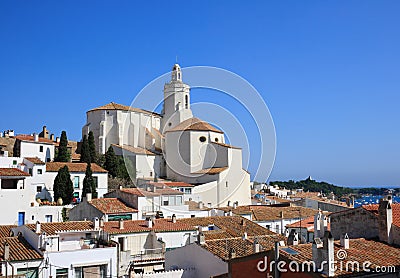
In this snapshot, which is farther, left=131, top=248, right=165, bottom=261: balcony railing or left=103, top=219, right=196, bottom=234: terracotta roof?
left=103, top=219, right=196, bottom=234: terracotta roof

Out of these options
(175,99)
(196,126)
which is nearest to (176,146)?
(196,126)

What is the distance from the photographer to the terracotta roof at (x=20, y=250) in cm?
1468

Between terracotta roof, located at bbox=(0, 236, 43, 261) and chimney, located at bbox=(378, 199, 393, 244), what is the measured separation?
1070 cm

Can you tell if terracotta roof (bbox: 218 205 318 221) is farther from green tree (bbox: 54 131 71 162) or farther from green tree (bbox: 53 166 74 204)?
green tree (bbox: 54 131 71 162)

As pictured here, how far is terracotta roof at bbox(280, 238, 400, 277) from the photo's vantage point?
11.4 meters

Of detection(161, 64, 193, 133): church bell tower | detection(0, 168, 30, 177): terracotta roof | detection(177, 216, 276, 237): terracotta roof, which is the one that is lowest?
detection(177, 216, 276, 237): terracotta roof

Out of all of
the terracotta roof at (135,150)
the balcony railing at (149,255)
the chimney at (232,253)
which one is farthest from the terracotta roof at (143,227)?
the terracotta roof at (135,150)

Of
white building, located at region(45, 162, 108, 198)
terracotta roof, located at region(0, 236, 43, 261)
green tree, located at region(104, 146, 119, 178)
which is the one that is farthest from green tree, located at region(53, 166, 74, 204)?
terracotta roof, located at region(0, 236, 43, 261)

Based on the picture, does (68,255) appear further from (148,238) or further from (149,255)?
(148,238)

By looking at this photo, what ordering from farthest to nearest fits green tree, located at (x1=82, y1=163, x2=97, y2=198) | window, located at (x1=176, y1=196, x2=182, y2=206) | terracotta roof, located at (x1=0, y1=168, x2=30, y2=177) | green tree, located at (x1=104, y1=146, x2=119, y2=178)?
green tree, located at (x1=104, y1=146, x2=119, y2=178) < green tree, located at (x1=82, y1=163, x2=97, y2=198) < window, located at (x1=176, y1=196, x2=182, y2=206) < terracotta roof, located at (x1=0, y1=168, x2=30, y2=177)

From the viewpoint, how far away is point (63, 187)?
37125 mm

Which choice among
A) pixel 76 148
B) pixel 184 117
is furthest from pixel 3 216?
pixel 184 117

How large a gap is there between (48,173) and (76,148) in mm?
17128

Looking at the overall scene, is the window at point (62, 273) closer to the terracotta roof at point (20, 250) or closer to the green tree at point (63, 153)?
the terracotta roof at point (20, 250)
